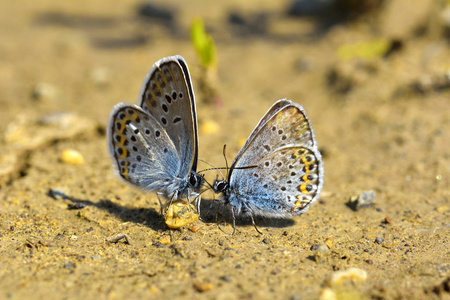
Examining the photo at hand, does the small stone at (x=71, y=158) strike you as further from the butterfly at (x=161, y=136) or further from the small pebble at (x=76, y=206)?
the butterfly at (x=161, y=136)

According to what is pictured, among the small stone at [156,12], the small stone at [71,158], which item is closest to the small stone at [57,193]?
the small stone at [71,158]

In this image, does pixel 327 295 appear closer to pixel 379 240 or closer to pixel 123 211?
pixel 379 240

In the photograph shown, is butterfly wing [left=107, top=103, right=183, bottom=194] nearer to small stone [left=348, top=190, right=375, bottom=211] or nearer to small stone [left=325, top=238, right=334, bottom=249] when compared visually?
small stone [left=325, top=238, right=334, bottom=249]

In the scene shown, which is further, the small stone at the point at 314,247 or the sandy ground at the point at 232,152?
the small stone at the point at 314,247

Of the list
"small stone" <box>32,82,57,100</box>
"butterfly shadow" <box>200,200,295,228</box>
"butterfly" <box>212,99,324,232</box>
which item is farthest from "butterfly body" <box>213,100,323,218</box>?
"small stone" <box>32,82,57,100</box>

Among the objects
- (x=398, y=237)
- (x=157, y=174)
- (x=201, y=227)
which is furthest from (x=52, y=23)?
(x=398, y=237)

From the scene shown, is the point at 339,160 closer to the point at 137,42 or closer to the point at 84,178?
the point at 84,178
